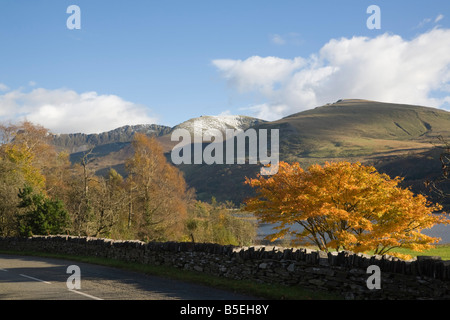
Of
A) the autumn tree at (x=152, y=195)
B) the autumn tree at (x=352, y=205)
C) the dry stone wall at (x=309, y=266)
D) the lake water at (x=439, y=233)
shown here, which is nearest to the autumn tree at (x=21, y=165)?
the autumn tree at (x=152, y=195)

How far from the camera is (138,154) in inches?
1972

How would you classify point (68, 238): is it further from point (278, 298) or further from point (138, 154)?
point (138, 154)

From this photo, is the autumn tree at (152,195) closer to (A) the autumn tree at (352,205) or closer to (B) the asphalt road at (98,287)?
(B) the asphalt road at (98,287)

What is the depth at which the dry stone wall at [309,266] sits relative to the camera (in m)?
9.85

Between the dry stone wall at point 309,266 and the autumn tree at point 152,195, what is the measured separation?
22.8m

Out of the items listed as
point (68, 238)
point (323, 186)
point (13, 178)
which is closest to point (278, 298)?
point (323, 186)

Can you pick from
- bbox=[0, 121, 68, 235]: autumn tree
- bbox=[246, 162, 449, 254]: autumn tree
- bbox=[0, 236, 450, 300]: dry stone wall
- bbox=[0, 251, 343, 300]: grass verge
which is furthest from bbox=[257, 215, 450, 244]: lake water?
bbox=[0, 236, 450, 300]: dry stone wall

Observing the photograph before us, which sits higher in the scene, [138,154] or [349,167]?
[138,154]

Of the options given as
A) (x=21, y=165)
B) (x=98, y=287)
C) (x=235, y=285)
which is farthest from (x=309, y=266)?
(x=21, y=165)

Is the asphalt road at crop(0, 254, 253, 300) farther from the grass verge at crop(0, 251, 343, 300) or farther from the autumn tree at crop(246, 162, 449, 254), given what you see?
the autumn tree at crop(246, 162, 449, 254)

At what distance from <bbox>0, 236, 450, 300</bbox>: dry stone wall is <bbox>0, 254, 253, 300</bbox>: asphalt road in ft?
4.37

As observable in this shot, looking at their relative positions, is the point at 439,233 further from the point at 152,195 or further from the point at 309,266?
the point at 309,266

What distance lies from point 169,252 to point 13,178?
1254 inches
